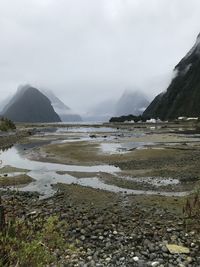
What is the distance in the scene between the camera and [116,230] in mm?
17922

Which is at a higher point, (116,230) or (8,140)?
(8,140)

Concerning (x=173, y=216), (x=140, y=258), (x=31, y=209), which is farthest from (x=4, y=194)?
(x=140, y=258)

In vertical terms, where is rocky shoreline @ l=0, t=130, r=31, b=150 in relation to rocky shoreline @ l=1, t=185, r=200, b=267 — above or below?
above

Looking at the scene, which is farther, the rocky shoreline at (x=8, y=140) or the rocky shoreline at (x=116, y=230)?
the rocky shoreline at (x=8, y=140)

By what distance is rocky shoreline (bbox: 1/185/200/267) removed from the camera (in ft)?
47.8

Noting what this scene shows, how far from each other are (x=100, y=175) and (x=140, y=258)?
73.6ft

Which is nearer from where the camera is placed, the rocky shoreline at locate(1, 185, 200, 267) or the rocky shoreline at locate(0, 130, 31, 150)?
the rocky shoreline at locate(1, 185, 200, 267)

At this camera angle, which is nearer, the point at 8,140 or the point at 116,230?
the point at 116,230

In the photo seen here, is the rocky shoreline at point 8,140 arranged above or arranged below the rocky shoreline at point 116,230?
Result: above

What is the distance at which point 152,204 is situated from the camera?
23453mm

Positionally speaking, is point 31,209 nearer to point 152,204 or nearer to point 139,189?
point 152,204

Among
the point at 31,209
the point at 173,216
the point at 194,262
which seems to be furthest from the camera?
the point at 31,209

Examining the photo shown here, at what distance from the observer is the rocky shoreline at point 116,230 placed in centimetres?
1455

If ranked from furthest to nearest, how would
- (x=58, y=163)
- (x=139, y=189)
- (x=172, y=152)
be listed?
1. (x=172, y=152)
2. (x=58, y=163)
3. (x=139, y=189)
